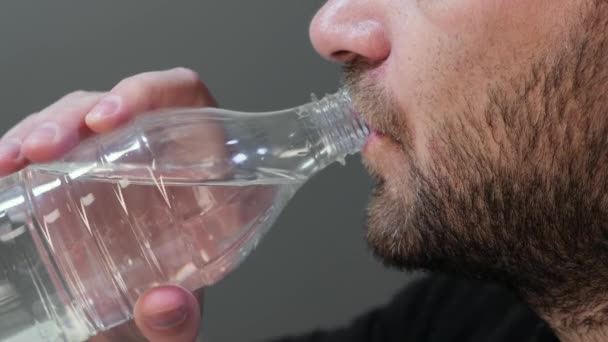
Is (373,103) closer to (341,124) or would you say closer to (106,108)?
(341,124)

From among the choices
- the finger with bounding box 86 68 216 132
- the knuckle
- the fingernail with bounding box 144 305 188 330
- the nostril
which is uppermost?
the knuckle

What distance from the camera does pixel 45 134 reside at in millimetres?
787

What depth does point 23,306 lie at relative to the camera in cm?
81

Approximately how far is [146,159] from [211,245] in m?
0.12

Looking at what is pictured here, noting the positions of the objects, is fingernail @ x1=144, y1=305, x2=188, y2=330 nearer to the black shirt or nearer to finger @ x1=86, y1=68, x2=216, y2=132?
finger @ x1=86, y1=68, x2=216, y2=132

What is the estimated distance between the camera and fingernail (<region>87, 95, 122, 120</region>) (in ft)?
2.62

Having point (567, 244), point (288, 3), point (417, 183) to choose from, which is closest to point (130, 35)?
point (288, 3)

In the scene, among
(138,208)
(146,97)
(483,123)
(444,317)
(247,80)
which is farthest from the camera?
(247,80)

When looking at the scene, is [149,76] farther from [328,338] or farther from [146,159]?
[328,338]

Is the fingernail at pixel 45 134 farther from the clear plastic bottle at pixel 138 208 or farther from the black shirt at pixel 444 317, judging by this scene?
the black shirt at pixel 444 317

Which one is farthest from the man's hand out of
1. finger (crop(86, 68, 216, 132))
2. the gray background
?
the gray background

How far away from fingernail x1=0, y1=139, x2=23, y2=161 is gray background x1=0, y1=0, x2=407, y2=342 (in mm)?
641

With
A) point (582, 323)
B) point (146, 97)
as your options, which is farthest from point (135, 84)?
point (582, 323)

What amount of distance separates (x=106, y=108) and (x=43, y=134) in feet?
0.24
